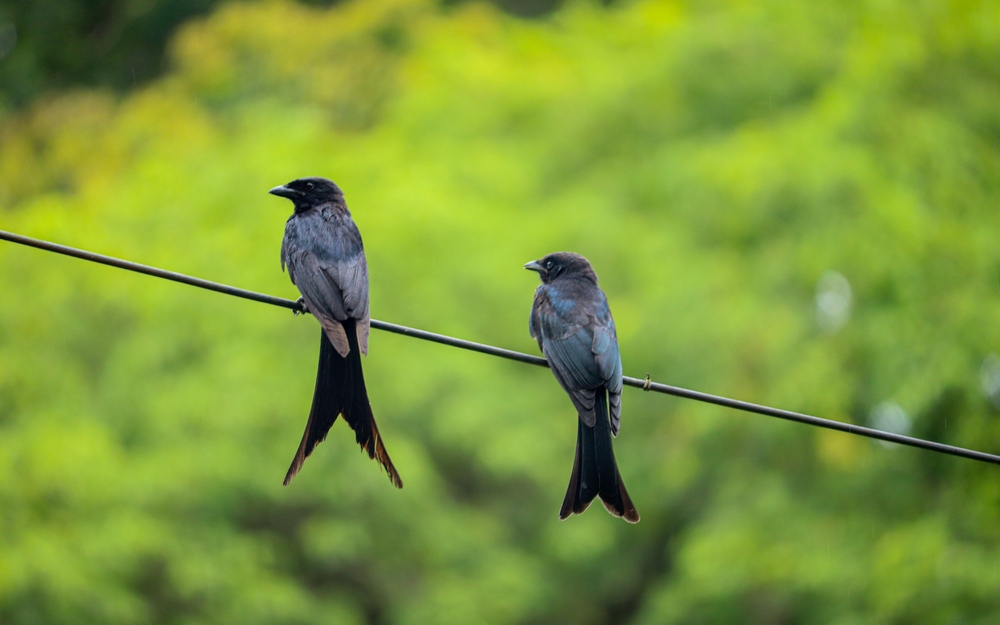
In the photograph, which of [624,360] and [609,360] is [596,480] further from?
[624,360]

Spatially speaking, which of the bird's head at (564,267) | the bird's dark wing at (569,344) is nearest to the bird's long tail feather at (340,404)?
the bird's dark wing at (569,344)

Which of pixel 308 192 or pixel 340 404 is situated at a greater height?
pixel 308 192

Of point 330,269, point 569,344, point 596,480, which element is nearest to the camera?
point 596,480

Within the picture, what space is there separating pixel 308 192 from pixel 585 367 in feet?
6.66

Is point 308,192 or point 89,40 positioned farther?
point 89,40

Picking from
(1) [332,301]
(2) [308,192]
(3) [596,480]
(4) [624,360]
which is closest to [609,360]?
(3) [596,480]

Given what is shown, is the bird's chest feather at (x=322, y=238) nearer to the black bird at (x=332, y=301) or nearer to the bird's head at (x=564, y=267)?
the black bird at (x=332, y=301)

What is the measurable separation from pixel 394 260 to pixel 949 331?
6781mm

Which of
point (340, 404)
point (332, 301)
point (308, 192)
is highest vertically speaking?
point (308, 192)

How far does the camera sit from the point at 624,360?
13.4 m

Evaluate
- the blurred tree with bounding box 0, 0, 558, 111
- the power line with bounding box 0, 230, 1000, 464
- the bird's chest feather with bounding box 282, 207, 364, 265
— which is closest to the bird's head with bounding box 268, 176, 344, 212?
the bird's chest feather with bounding box 282, 207, 364, 265

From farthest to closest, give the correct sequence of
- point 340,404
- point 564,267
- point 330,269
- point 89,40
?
point 89,40, point 564,267, point 330,269, point 340,404

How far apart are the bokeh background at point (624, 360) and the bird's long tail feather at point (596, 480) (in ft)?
20.9

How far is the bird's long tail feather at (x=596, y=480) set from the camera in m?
4.85
